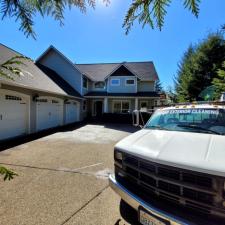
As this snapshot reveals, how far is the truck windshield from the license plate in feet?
5.68

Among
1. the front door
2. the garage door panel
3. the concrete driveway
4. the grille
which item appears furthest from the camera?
the front door

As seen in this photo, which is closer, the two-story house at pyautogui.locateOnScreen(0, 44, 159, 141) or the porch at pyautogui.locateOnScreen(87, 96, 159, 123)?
the two-story house at pyautogui.locateOnScreen(0, 44, 159, 141)

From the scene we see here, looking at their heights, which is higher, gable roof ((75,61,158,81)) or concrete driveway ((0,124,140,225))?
gable roof ((75,61,158,81))

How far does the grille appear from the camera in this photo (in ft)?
7.13

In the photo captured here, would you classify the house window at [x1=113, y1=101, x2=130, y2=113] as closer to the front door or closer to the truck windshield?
the front door

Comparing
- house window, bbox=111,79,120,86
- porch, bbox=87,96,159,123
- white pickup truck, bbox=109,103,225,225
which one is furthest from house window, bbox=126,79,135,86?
white pickup truck, bbox=109,103,225,225

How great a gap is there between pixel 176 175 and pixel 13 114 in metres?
10.7

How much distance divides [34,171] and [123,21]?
5730mm

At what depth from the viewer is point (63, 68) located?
21859 millimetres

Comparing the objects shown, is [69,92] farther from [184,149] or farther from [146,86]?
[184,149]

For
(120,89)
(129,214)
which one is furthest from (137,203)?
(120,89)

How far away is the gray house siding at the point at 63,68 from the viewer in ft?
70.9

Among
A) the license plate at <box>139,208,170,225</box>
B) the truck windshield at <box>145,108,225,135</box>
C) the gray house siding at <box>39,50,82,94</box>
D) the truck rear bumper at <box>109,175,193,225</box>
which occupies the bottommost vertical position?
the license plate at <box>139,208,170,225</box>

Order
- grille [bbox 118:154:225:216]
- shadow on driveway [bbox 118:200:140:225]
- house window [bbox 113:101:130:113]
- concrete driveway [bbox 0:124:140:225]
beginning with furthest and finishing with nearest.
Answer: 1. house window [bbox 113:101:130:113]
2. concrete driveway [bbox 0:124:140:225]
3. shadow on driveway [bbox 118:200:140:225]
4. grille [bbox 118:154:225:216]
